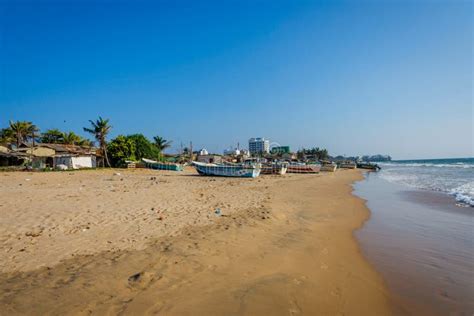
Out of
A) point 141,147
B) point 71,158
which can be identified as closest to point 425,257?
point 71,158

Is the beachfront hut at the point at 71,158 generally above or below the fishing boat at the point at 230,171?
above

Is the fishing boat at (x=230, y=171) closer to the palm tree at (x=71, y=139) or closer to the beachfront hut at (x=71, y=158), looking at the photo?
the beachfront hut at (x=71, y=158)

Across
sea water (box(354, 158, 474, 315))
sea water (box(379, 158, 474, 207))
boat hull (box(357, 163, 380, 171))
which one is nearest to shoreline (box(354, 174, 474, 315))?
sea water (box(354, 158, 474, 315))

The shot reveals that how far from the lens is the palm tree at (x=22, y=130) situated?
4878cm

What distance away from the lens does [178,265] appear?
15.1 ft

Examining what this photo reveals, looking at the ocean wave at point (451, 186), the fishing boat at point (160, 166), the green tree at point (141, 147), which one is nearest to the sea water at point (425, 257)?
the ocean wave at point (451, 186)

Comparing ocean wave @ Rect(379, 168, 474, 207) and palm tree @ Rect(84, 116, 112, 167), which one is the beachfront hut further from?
ocean wave @ Rect(379, 168, 474, 207)

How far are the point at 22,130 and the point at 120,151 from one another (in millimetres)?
23813

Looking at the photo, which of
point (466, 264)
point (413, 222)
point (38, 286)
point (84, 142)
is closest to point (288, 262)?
point (466, 264)

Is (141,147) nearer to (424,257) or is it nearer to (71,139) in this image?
(71,139)

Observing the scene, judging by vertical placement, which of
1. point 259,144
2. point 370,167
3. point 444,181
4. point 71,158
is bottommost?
point 444,181

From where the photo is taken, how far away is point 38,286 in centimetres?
384

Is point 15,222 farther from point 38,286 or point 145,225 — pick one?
point 38,286

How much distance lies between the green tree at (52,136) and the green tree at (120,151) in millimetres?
20097
